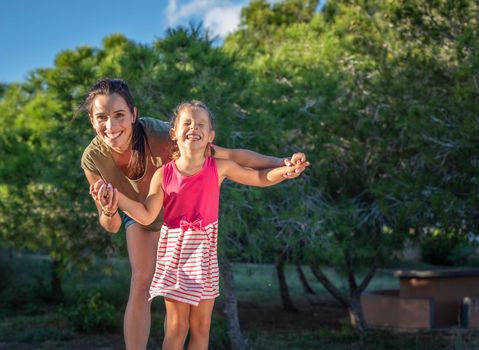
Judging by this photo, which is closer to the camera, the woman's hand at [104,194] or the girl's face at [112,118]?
the woman's hand at [104,194]

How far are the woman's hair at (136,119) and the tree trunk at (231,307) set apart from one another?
353 cm

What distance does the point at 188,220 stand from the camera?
2809 mm

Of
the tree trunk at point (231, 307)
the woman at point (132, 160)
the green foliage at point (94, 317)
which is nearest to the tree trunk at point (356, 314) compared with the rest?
the tree trunk at point (231, 307)

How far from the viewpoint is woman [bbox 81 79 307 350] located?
302 centimetres

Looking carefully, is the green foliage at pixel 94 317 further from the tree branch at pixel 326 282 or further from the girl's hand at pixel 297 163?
the girl's hand at pixel 297 163

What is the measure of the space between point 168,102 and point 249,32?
29.2ft

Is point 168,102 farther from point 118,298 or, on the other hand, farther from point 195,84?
point 118,298

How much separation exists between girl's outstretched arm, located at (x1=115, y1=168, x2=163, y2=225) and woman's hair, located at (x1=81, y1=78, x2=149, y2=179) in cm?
31

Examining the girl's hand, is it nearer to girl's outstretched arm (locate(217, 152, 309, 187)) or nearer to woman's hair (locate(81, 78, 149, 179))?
girl's outstretched arm (locate(217, 152, 309, 187))

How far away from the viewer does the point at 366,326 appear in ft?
29.4

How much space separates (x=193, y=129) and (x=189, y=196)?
0.25m

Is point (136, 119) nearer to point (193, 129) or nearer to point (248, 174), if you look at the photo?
point (193, 129)

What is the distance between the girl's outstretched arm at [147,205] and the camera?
2703mm

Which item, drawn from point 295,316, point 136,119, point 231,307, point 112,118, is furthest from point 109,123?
point 295,316
